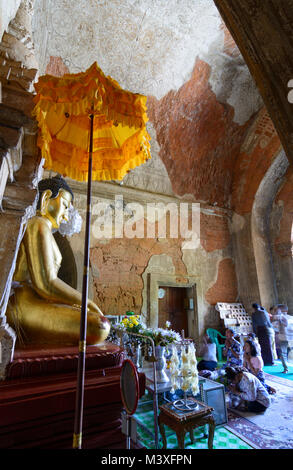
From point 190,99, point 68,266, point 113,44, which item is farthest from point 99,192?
point 190,99

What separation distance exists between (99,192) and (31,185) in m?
4.75

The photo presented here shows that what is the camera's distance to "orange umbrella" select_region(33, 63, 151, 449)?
157 centimetres

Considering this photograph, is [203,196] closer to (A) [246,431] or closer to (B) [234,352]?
(B) [234,352]

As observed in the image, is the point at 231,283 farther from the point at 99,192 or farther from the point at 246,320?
the point at 99,192

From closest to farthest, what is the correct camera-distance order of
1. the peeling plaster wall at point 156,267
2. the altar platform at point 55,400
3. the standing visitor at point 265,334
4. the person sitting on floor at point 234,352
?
the altar platform at point 55,400
the person sitting on floor at point 234,352
the peeling plaster wall at point 156,267
the standing visitor at point 265,334

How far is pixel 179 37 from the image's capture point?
620 cm

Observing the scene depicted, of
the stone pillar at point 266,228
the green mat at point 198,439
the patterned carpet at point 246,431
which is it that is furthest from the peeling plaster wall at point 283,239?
the green mat at point 198,439

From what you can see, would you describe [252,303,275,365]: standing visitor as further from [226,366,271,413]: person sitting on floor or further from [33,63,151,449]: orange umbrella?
[33,63,151,449]: orange umbrella

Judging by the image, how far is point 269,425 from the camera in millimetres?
2979

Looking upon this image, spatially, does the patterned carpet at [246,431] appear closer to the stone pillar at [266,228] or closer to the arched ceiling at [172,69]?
the stone pillar at [266,228]

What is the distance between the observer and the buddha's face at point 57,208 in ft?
8.73

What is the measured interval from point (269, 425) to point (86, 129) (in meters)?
4.23

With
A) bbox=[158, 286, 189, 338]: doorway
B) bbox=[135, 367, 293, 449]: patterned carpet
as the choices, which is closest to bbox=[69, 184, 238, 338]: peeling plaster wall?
bbox=[158, 286, 189, 338]: doorway

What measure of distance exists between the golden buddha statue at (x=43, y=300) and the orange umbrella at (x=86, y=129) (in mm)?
573
